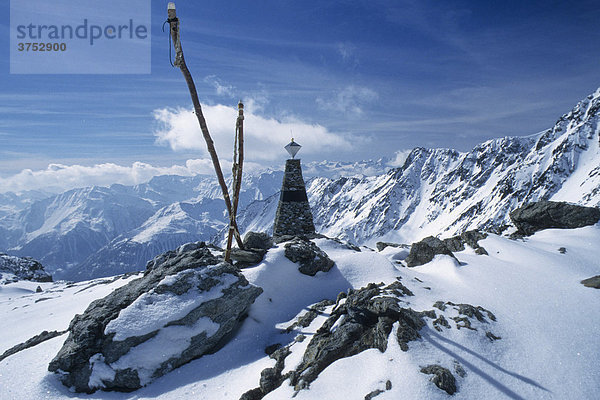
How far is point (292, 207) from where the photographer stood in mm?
17906

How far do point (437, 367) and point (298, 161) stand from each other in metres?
13.6

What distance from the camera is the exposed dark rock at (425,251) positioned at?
1398 cm

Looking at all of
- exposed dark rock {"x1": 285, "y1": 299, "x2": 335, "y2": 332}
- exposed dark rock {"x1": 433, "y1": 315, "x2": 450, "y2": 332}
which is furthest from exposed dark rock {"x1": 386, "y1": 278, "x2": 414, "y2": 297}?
exposed dark rock {"x1": 285, "y1": 299, "x2": 335, "y2": 332}

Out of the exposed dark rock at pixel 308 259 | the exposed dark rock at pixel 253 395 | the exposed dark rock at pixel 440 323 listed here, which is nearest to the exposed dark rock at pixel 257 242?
the exposed dark rock at pixel 308 259

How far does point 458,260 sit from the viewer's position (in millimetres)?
13125

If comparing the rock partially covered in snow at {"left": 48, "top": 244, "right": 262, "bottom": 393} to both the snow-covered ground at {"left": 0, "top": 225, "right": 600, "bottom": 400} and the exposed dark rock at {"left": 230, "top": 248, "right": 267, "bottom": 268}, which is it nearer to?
the snow-covered ground at {"left": 0, "top": 225, "right": 600, "bottom": 400}

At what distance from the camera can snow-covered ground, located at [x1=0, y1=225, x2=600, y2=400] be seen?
622 centimetres

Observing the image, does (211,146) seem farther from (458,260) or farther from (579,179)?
(579,179)

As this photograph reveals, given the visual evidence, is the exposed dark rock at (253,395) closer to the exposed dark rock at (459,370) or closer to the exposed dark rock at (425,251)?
the exposed dark rock at (459,370)

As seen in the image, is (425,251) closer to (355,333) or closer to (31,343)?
(355,333)

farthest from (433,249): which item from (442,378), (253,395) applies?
(253,395)

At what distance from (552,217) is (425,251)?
831 centimetres

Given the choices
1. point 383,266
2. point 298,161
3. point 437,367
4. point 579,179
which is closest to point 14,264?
point 298,161

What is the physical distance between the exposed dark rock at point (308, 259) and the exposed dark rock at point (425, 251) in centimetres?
421
